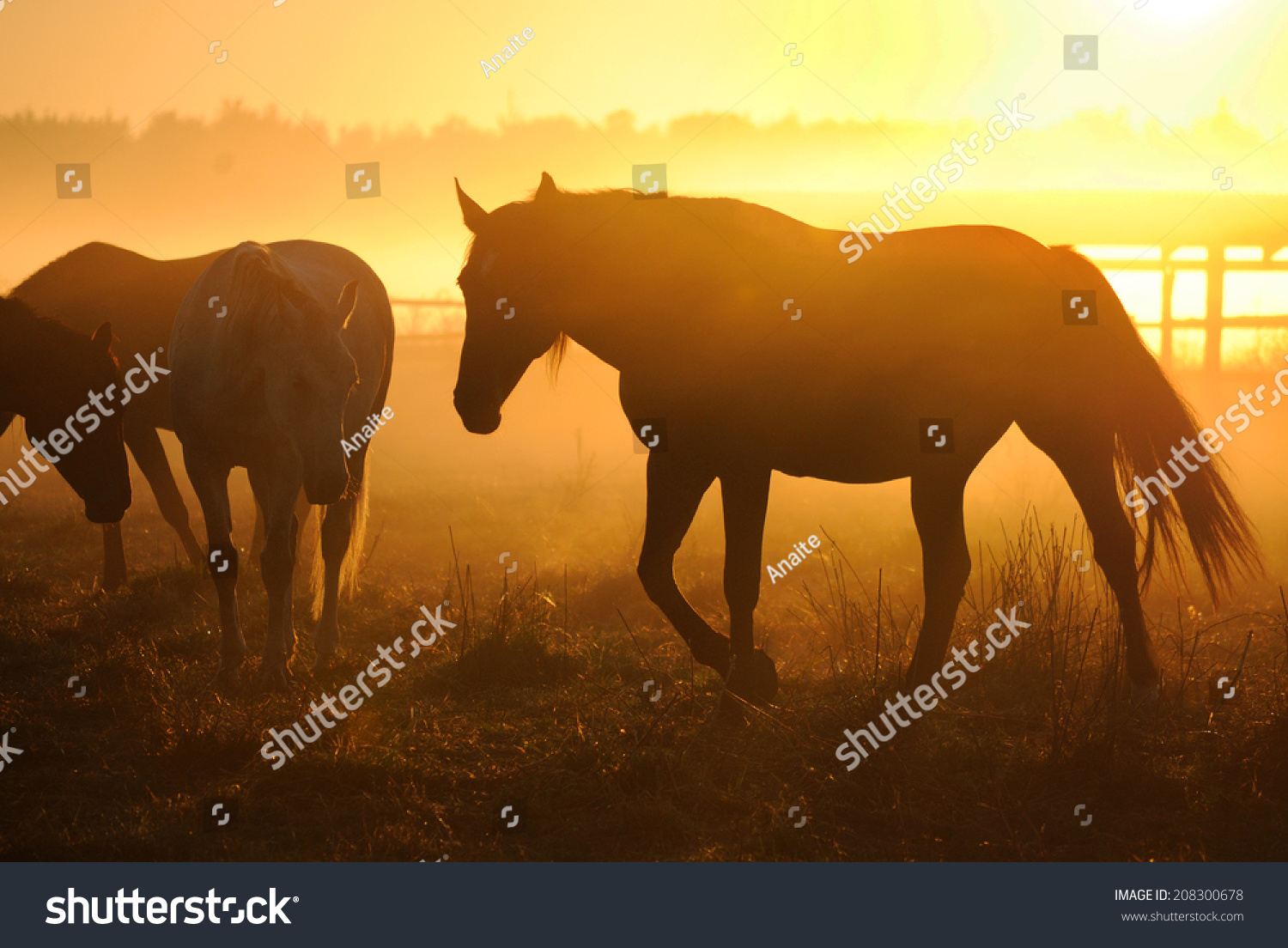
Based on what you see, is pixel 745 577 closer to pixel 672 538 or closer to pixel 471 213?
pixel 672 538

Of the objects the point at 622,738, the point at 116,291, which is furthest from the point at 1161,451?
the point at 116,291

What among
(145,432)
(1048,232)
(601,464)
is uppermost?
(1048,232)

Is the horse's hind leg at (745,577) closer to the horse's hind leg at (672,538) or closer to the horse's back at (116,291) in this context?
the horse's hind leg at (672,538)

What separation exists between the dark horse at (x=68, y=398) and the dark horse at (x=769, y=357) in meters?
2.44

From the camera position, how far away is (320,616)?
602cm

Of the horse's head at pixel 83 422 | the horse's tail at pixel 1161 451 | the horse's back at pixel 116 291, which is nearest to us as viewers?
the horse's tail at pixel 1161 451

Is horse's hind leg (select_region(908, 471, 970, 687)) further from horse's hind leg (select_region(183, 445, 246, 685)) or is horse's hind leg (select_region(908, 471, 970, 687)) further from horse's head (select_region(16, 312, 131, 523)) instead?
horse's head (select_region(16, 312, 131, 523))

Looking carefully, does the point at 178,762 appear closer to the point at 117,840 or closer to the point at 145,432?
the point at 117,840

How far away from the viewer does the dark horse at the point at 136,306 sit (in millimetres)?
7859

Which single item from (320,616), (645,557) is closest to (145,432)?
(320,616)

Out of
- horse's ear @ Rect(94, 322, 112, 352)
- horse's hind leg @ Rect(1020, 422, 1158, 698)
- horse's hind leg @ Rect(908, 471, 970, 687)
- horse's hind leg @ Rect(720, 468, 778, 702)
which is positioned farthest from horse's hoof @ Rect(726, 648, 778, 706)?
horse's ear @ Rect(94, 322, 112, 352)

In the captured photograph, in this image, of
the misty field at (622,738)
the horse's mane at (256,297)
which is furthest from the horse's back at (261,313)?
the misty field at (622,738)

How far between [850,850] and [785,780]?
54 centimetres

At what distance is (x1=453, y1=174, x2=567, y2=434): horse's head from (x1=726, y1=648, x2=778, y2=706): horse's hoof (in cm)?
160
